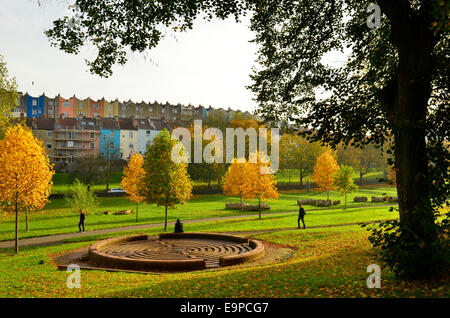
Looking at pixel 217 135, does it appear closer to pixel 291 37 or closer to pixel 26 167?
pixel 26 167

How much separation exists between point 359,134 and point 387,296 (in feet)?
17.0

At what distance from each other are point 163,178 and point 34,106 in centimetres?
9552

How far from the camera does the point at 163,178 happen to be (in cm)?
2902

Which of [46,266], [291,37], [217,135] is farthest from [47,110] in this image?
[291,37]

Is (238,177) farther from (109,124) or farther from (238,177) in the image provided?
(109,124)

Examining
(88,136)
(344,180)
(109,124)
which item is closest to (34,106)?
(88,136)

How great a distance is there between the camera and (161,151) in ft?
97.8

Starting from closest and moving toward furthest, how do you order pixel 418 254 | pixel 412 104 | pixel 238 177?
pixel 418 254 < pixel 412 104 < pixel 238 177

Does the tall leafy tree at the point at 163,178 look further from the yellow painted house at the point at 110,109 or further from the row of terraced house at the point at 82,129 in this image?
the yellow painted house at the point at 110,109

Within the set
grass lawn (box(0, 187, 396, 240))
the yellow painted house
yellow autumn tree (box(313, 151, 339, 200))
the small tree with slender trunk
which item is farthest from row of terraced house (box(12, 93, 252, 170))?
the small tree with slender trunk

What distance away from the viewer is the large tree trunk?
8117mm

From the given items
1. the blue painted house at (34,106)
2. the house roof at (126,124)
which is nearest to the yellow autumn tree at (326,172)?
the house roof at (126,124)

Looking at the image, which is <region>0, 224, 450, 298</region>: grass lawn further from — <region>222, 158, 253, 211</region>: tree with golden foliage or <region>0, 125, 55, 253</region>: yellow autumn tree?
<region>222, 158, 253, 211</region>: tree with golden foliage

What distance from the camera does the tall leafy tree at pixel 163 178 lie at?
29.0m
